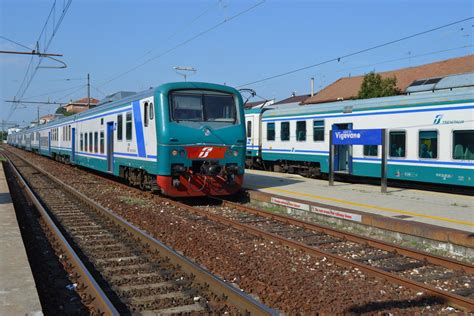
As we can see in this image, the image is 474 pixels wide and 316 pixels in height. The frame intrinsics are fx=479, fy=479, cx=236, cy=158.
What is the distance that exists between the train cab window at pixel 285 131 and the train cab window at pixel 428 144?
724 cm

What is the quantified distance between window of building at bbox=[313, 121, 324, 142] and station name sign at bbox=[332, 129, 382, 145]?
106 inches

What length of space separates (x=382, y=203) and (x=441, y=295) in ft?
20.6

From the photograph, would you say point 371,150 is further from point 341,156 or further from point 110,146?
point 110,146

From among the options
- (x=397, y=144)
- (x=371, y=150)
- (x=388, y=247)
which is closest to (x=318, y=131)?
(x=371, y=150)

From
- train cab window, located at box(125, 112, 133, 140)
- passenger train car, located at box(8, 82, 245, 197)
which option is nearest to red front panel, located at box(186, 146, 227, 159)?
passenger train car, located at box(8, 82, 245, 197)

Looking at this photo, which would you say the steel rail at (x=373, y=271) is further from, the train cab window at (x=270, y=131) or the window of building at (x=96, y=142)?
the train cab window at (x=270, y=131)

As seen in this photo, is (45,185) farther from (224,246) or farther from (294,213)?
(224,246)

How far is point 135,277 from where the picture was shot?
239 inches

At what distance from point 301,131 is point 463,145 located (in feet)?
25.1

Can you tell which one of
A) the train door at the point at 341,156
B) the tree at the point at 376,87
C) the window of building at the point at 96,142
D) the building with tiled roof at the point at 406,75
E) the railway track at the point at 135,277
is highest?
the building with tiled roof at the point at 406,75

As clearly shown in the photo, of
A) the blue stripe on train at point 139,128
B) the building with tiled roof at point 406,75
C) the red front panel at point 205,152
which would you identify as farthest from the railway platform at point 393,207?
the building with tiled roof at point 406,75

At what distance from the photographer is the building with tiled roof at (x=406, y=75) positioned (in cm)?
3616

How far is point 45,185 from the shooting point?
1794cm

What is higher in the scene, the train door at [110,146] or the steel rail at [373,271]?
the train door at [110,146]
